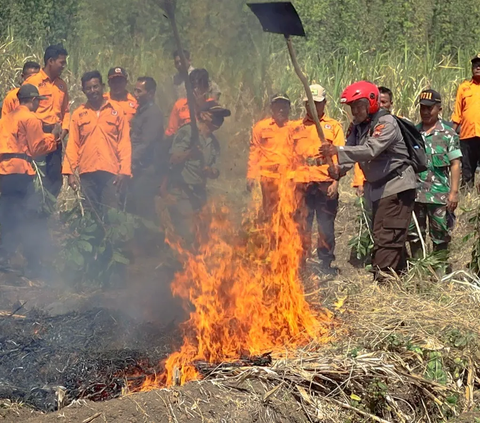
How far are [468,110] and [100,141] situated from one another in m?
5.70

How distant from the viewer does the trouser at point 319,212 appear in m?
9.06

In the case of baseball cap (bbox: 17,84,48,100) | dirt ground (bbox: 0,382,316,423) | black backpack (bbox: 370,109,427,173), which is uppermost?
baseball cap (bbox: 17,84,48,100)

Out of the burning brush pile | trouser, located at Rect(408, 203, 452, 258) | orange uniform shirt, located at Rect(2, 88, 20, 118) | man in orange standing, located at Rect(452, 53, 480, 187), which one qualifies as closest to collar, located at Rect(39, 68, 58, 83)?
orange uniform shirt, located at Rect(2, 88, 20, 118)

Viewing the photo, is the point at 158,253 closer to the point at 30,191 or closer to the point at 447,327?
the point at 30,191

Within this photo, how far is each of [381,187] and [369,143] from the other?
2.00 ft

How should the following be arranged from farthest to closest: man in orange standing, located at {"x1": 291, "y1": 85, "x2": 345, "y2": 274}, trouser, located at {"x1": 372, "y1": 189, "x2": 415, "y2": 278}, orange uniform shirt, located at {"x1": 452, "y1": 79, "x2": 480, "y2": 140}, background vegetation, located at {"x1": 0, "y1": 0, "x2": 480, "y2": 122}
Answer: orange uniform shirt, located at {"x1": 452, "y1": 79, "x2": 480, "y2": 140}
man in orange standing, located at {"x1": 291, "y1": 85, "x2": 345, "y2": 274}
background vegetation, located at {"x1": 0, "y1": 0, "x2": 480, "y2": 122}
trouser, located at {"x1": 372, "y1": 189, "x2": 415, "y2": 278}

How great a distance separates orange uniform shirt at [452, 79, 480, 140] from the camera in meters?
11.2

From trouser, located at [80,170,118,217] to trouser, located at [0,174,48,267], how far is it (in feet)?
2.69

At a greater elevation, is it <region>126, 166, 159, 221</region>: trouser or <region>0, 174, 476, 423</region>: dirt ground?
<region>126, 166, 159, 221</region>: trouser

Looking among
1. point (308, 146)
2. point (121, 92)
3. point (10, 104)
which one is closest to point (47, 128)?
point (10, 104)

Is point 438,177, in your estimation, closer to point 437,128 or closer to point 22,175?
point 437,128

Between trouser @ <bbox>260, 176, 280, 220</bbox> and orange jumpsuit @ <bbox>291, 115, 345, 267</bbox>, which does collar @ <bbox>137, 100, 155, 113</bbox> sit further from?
orange jumpsuit @ <bbox>291, 115, 345, 267</bbox>

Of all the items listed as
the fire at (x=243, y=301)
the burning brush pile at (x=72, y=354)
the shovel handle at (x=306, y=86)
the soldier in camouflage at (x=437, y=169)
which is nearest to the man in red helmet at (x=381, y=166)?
the shovel handle at (x=306, y=86)

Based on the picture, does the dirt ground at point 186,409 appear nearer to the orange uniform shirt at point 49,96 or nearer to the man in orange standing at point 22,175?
the man in orange standing at point 22,175
